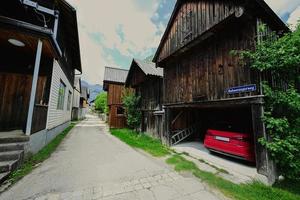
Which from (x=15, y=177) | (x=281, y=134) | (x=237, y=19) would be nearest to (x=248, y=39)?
(x=237, y=19)

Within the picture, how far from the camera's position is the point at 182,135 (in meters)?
8.88

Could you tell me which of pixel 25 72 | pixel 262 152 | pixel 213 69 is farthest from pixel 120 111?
pixel 262 152

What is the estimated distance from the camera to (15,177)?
380 cm

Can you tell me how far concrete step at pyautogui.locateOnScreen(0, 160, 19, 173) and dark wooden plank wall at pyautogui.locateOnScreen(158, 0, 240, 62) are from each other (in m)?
7.42

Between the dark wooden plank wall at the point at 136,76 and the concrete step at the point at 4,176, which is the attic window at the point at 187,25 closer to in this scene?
the dark wooden plank wall at the point at 136,76

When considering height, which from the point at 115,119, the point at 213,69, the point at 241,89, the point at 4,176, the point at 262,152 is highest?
the point at 213,69

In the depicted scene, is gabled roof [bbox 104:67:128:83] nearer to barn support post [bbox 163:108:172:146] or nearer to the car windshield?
barn support post [bbox 163:108:172:146]

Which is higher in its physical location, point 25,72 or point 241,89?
point 25,72

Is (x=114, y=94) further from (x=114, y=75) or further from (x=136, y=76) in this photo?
(x=136, y=76)

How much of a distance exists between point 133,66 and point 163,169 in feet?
36.0

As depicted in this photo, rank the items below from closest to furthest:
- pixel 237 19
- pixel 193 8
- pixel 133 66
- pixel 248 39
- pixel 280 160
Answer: pixel 280 160, pixel 248 39, pixel 237 19, pixel 193 8, pixel 133 66

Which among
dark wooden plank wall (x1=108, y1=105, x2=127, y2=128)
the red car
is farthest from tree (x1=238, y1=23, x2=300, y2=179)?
dark wooden plank wall (x1=108, y1=105, x2=127, y2=128)

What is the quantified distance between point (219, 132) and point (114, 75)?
15754mm

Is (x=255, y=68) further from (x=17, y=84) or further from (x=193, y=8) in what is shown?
(x=17, y=84)
